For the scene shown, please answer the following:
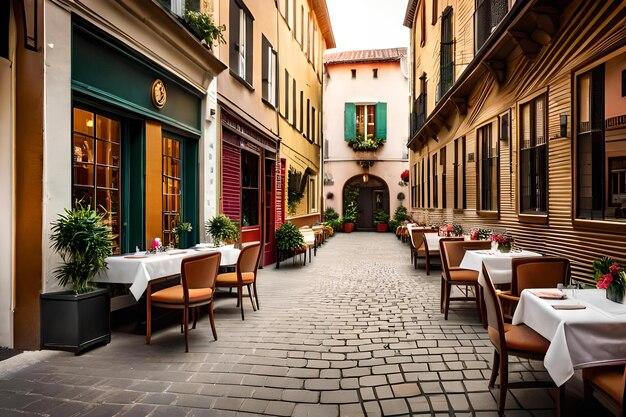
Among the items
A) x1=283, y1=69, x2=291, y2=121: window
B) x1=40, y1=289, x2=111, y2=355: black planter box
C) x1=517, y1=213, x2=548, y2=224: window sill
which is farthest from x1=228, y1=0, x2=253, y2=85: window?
x1=517, y1=213, x2=548, y2=224: window sill

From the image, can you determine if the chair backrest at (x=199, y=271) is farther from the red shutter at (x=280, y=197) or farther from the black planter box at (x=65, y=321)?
the red shutter at (x=280, y=197)

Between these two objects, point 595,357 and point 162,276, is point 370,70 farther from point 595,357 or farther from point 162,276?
point 595,357

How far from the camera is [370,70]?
2588cm

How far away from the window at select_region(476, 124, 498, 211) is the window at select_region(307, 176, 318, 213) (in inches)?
409

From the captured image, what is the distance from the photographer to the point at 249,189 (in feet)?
34.9

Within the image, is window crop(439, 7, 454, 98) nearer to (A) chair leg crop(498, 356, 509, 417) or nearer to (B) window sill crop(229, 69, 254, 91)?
(B) window sill crop(229, 69, 254, 91)

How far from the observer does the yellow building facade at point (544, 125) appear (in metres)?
4.86

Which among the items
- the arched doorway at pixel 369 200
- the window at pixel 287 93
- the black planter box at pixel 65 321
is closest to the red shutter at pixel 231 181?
the black planter box at pixel 65 321

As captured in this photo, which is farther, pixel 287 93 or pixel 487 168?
pixel 287 93

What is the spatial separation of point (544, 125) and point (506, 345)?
14.3ft

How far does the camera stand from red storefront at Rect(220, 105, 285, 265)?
8995mm

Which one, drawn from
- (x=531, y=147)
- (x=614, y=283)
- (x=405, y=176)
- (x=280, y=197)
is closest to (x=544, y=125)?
(x=531, y=147)

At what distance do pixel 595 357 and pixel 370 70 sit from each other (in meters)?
25.0

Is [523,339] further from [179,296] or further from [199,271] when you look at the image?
[179,296]
